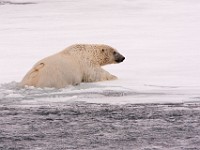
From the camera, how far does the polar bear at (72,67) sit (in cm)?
897

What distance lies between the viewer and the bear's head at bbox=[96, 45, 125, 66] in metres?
10.8

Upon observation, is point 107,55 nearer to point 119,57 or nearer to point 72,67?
point 119,57

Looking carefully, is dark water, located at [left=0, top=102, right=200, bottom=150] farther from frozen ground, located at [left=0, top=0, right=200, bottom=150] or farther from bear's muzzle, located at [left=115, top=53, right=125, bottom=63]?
bear's muzzle, located at [left=115, top=53, right=125, bottom=63]

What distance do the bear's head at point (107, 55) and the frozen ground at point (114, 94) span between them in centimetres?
26

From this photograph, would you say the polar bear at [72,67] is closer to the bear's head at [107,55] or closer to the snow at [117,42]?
the bear's head at [107,55]

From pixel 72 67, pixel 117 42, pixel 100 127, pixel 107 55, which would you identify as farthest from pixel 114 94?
pixel 117 42

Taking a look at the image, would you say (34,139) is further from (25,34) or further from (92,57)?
(25,34)

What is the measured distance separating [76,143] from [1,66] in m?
6.12

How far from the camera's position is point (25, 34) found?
1767 centimetres

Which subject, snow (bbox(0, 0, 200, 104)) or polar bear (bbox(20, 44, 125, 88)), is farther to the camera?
polar bear (bbox(20, 44, 125, 88))

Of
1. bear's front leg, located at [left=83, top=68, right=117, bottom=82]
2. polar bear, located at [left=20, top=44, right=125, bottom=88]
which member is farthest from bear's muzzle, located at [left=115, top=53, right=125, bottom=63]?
bear's front leg, located at [left=83, top=68, right=117, bottom=82]

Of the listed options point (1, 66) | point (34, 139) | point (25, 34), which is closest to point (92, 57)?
point (1, 66)

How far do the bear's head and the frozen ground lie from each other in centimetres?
26

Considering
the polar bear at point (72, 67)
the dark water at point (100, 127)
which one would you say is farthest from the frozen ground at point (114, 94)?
the polar bear at point (72, 67)
